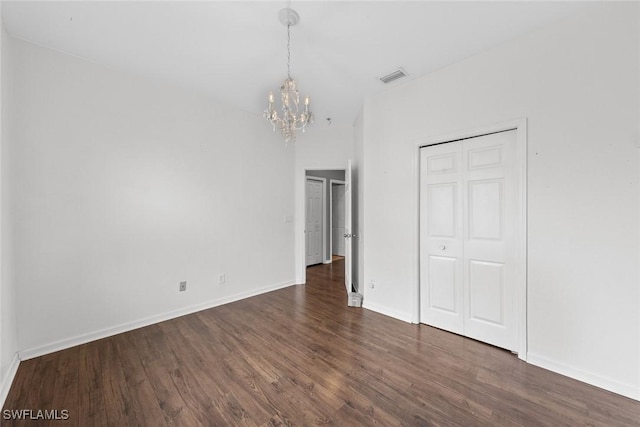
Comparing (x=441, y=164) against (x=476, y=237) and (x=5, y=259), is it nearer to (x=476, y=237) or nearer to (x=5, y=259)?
(x=476, y=237)

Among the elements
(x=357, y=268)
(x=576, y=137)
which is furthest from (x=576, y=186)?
(x=357, y=268)

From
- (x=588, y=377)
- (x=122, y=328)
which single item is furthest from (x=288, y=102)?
(x=588, y=377)

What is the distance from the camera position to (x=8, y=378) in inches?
74.7

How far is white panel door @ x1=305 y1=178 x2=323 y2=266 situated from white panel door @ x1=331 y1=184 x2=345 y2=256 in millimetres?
1002

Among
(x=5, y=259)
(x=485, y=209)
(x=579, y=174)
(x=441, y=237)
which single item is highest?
(x=579, y=174)

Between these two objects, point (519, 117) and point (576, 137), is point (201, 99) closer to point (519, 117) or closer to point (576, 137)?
point (519, 117)

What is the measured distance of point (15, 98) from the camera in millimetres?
2219

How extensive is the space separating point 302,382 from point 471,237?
210 cm

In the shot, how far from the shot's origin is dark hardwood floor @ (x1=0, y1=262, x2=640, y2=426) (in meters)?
1.62

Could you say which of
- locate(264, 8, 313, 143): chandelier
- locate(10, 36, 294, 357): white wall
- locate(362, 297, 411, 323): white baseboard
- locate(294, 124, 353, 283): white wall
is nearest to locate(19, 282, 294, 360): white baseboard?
locate(10, 36, 294, 357): white wall

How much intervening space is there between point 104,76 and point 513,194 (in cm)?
427

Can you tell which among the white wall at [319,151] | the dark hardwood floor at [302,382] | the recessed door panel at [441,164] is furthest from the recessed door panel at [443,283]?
the white wall at [319,151]

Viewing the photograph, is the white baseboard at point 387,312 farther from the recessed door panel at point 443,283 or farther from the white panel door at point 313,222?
the white panel door at point 313,222

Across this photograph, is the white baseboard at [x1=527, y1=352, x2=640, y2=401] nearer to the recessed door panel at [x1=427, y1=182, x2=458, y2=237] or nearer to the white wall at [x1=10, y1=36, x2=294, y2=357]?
Answer: the recessed door panel at [x1=427, y1=182, x2=458, y2=237]
